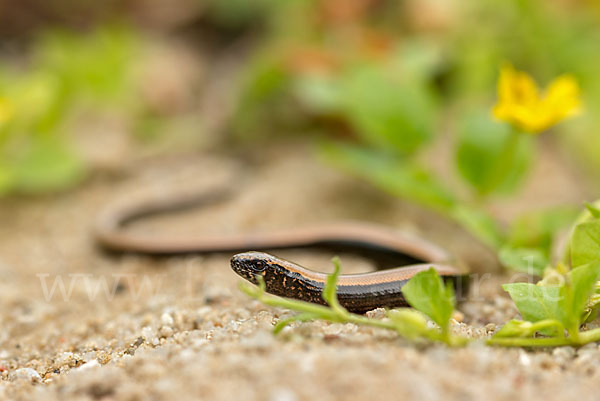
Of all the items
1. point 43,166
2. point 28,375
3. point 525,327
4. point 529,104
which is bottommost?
point 28,375

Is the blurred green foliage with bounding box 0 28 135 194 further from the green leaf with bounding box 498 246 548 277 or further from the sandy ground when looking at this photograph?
the green leaf with bounding box 498 246 548 277

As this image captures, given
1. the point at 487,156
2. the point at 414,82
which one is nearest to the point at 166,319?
the point at 487,156

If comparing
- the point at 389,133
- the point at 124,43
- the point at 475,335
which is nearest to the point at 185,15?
the point at 124,43

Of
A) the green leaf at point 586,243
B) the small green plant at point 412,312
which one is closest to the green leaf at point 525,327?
the small green plant at point 412,312

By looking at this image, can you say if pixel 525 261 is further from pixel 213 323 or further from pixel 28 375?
pixel 28 375

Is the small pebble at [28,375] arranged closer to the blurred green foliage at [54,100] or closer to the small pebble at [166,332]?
the small pebble at [166,332]
